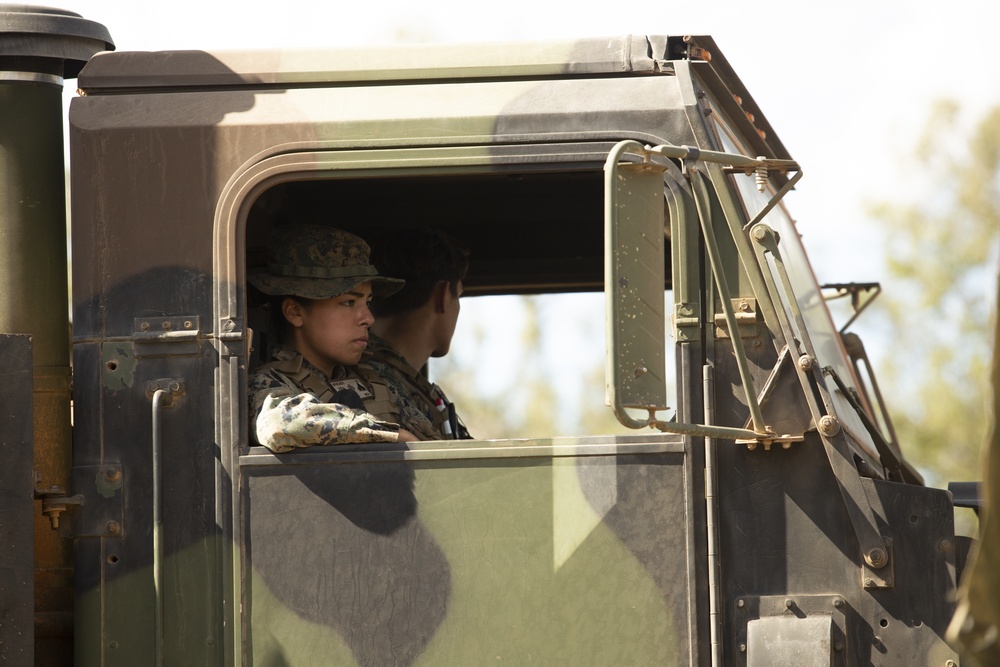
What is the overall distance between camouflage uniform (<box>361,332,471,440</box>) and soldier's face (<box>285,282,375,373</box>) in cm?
27

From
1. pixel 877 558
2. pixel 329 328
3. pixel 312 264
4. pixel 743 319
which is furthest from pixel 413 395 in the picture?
pixel 877 558

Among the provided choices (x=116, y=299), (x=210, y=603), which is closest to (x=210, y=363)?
(x=116, y=299)

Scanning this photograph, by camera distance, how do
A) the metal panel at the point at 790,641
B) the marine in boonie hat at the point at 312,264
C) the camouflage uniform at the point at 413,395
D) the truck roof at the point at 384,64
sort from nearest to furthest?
the metal panel at the point at 790,641 → the truck roof at the point at 384,64 → the marine in boonie hat at the point at 312,264 → the camouflage uniform at the point at 413,395

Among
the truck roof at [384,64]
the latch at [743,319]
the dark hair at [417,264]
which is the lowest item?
the latch at [743,319]

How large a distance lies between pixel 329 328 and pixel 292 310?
11 centimetres

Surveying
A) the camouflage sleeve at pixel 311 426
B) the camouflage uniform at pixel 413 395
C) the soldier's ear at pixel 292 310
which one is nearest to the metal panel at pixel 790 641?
the camouflage sleeve at pixel 311 426

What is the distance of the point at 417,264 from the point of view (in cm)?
452

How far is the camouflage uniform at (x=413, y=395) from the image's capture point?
398cm

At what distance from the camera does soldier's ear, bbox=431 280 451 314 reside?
4561 millimetres

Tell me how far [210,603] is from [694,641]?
1069mm

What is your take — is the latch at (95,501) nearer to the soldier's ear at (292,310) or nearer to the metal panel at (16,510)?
the metal panel at (16,510)

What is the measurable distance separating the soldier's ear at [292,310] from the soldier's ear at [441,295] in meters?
0.88

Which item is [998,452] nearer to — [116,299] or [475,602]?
[475,602]

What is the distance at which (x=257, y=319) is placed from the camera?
12.7 feet
